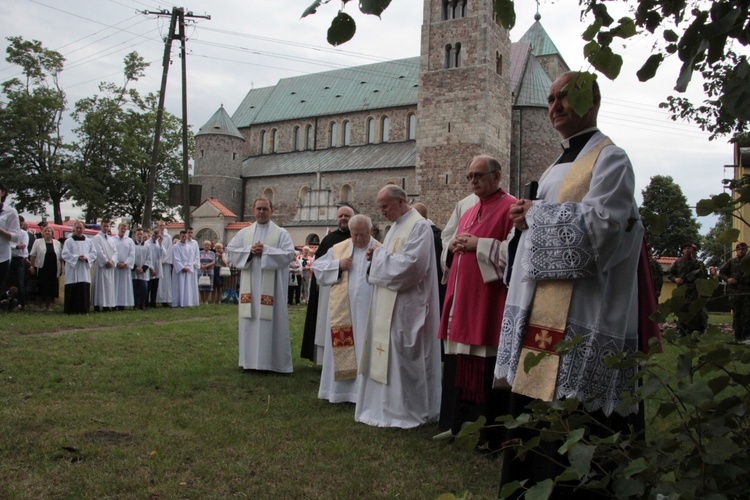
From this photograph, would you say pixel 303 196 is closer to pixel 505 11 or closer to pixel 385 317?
pixel 385 317

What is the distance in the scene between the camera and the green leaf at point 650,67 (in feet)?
5.36

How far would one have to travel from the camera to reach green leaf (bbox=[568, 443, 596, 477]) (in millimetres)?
1662

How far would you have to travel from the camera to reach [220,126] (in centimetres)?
5162

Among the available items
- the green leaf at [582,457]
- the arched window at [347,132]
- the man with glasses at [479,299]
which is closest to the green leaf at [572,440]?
the green leaf at [582,457]

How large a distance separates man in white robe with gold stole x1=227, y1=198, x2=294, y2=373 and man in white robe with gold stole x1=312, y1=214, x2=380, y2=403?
1137 mm

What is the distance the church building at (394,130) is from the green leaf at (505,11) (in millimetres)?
35800

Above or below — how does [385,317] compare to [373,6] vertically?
below

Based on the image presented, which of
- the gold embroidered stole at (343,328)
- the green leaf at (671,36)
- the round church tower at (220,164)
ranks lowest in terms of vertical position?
the gold embroidered stole at (343,328)

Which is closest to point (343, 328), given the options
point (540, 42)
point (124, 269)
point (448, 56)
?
point (124, 269)

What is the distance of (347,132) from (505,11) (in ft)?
161

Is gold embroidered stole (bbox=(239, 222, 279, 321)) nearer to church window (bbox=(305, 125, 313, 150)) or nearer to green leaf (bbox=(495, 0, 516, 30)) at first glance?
green leaf (bbox=(495, 0, 516, 30))

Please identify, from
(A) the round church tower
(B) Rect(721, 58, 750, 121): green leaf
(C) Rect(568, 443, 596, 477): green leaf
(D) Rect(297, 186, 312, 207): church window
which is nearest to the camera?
(B) Rect(721, 58, 750, 121): green leaf

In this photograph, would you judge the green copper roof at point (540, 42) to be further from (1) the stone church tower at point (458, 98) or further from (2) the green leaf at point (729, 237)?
(2) the green leaf at point (729, 237)

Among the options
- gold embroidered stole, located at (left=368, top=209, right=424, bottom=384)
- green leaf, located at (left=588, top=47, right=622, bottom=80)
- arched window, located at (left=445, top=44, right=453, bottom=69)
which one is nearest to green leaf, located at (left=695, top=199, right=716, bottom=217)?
green leaf, located at (left=588, top=47, right=622, bottom=80)
